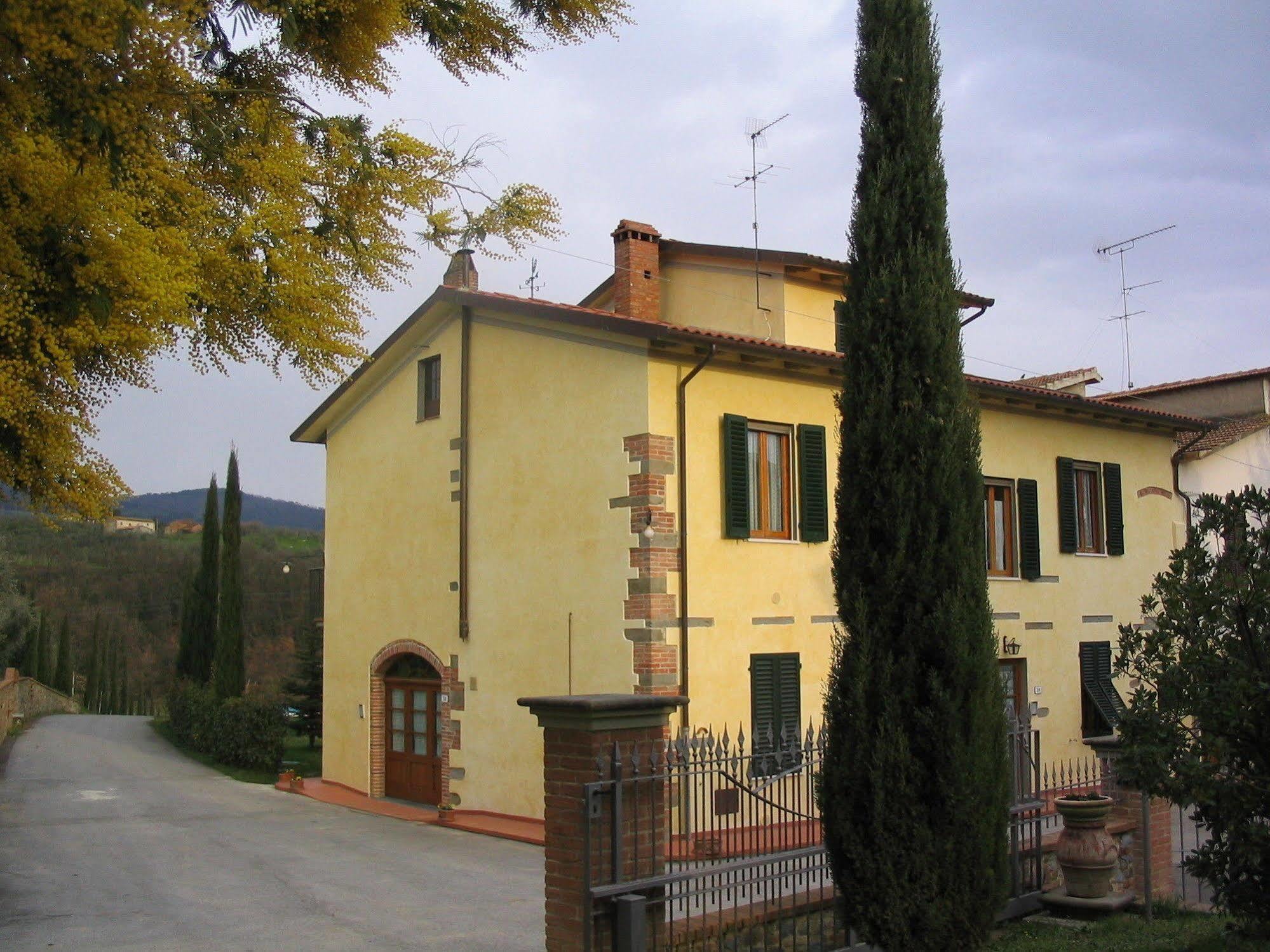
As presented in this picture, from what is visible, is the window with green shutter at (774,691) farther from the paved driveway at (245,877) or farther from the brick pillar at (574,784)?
the brick pillar at (574,784)

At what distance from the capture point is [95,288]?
17.5 ft

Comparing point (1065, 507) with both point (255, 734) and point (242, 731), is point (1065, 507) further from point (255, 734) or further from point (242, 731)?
point (242, 731)

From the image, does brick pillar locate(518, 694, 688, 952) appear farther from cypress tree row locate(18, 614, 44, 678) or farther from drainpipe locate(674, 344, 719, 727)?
cypress tree row locate(18, 614, 44, 678)

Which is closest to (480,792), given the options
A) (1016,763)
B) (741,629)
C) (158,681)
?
(741,629)

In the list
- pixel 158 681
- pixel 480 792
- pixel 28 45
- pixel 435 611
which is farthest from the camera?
pixel 158 681

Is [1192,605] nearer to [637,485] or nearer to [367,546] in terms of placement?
[637,485]

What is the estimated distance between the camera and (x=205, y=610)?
106 ft

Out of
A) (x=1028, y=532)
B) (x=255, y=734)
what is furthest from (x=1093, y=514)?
(x=255, y=734)

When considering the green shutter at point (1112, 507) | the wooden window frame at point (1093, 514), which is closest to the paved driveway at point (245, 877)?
→ the wooden window frame at point (1093, 514)

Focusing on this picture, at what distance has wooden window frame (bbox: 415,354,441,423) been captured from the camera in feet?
56.0

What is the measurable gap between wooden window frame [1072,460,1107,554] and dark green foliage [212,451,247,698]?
1827 cm

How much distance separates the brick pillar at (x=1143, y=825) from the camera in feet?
33.5

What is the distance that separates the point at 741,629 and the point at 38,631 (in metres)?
45.2

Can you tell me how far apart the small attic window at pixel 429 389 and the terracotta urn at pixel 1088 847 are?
10455 millimetres
